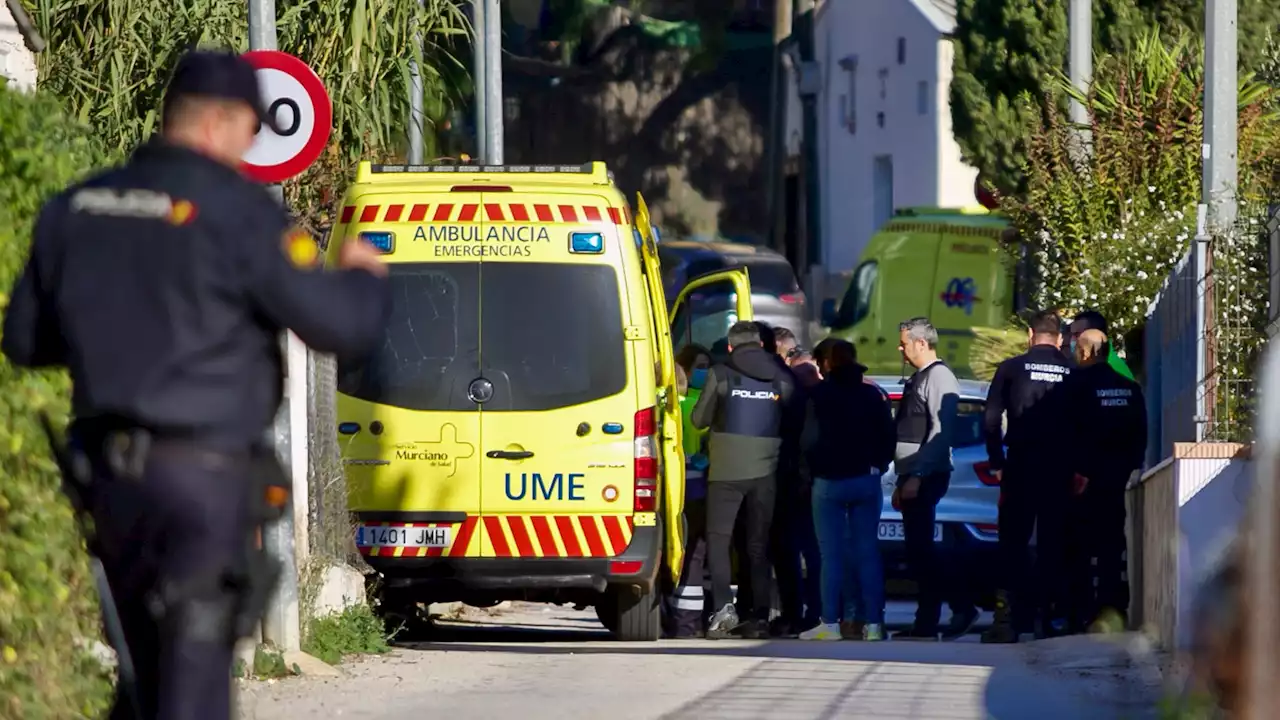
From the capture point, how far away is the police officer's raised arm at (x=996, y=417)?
13508 mm

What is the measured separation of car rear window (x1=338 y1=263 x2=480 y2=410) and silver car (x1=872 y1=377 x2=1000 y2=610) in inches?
135

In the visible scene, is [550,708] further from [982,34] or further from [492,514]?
[982,34]

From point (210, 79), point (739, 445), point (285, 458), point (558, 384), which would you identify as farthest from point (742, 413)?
point (210, 79)

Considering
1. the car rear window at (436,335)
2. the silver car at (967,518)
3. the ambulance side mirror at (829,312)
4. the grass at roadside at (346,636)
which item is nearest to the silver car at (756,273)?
the ambulance side mirror at (829,312)

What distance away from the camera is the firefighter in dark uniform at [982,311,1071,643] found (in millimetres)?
13430

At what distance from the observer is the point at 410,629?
1347 centimetres

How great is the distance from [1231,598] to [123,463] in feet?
7.62

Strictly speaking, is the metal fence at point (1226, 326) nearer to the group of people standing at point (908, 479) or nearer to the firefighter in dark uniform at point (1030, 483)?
the group of people standing at point (908, 479)

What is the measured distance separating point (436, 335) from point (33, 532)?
5.26 metres

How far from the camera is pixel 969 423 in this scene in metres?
14.9

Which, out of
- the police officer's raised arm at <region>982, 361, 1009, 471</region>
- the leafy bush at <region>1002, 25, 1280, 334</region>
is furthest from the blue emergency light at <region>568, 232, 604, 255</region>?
the leafy bush at <region>1002, 25, 1280, 334</region>

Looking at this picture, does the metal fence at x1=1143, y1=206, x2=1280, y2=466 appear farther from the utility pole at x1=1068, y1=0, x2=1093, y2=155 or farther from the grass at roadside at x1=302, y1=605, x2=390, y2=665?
the utility pole at x1=1068, y1=0, x2=1093, y2=155

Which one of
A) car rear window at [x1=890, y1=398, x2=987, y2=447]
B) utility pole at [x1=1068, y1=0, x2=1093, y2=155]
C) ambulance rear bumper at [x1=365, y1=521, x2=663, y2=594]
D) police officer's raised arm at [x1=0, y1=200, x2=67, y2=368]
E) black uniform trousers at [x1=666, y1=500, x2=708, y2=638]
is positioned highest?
utility pole at [x1=1068, y1=0, x2=1093, y2=155]

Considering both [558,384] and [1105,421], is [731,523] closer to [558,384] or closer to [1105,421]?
[1105,421]
